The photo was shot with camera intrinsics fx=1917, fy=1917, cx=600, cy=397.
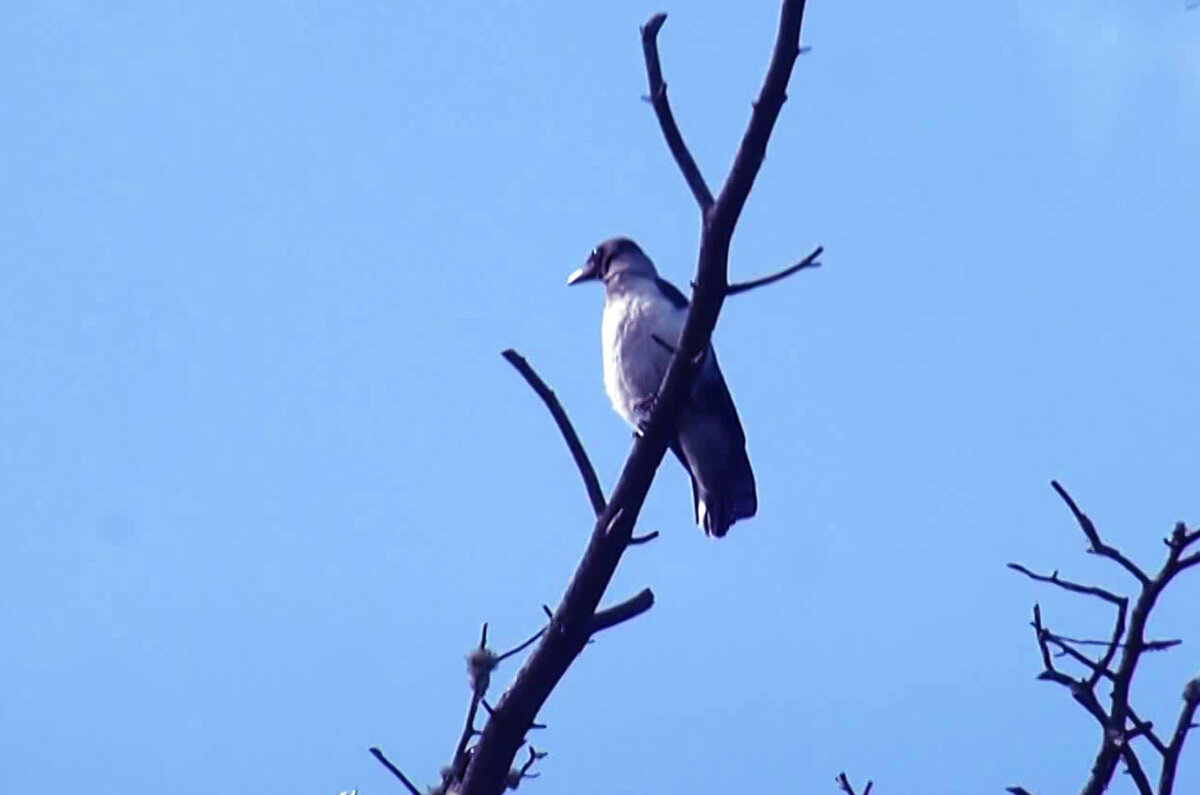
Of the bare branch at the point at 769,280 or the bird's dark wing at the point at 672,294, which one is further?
the bird's dark wing at the point at 672,294

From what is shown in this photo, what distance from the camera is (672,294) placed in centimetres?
698

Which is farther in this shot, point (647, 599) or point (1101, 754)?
point (647, 599)

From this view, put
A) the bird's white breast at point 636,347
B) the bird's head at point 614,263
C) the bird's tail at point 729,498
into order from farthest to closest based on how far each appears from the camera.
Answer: the bird's head at point 614,263 < the bird's white breast at point 636,347 < the bird's tail at point 729,498

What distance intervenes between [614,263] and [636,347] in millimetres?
1025

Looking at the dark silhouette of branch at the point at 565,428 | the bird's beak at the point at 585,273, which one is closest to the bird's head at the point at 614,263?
the bird's beak at the point at 585,273

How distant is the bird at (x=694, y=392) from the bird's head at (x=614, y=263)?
17mm

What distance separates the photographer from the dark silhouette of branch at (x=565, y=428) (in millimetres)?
3857

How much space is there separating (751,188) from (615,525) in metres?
0.72

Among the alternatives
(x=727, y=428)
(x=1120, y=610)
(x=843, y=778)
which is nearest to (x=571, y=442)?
(x=843, y=778)

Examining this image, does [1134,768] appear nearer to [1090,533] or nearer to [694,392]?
[1090,533]

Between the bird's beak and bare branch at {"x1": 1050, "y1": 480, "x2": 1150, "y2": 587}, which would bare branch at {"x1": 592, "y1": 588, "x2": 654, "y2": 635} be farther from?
the bird's beak

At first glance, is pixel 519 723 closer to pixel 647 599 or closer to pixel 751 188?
pixel 647 599

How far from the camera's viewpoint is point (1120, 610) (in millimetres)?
3348

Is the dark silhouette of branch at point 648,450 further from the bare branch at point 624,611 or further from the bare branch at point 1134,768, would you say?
the bare branch at point 1134,768
